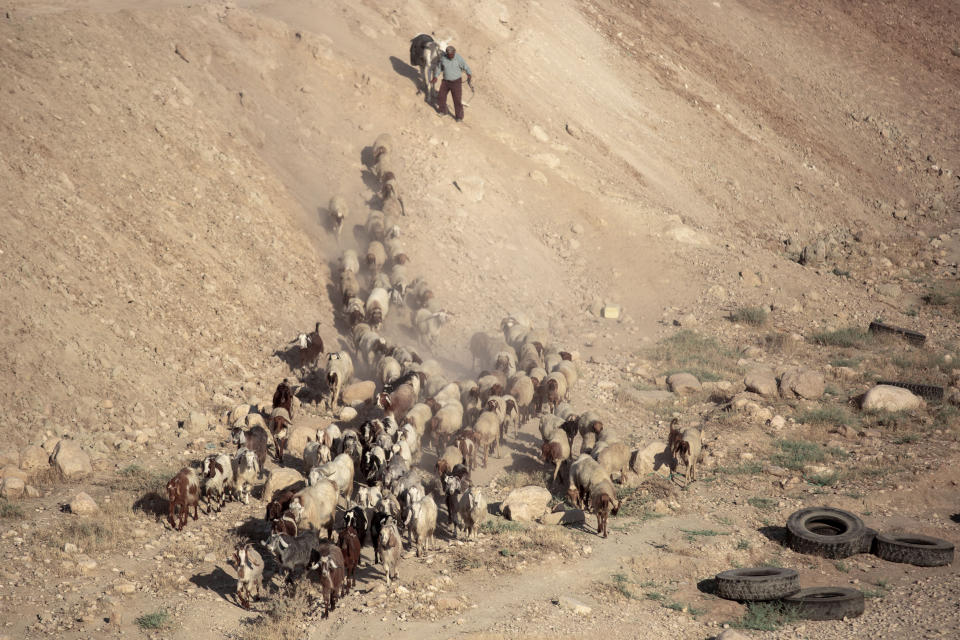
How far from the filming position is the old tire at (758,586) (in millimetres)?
10281

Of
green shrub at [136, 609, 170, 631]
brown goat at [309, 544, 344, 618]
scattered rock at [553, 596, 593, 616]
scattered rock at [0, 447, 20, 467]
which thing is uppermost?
scattered rock at [553, 596, 593, 616]

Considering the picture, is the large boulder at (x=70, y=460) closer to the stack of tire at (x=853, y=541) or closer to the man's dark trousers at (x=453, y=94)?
the stack of tire at (x=853, y=541)

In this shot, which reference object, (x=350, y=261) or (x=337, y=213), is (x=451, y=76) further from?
(x=350, y=261)

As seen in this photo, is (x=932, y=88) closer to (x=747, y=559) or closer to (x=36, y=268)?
(x=747, y=559)

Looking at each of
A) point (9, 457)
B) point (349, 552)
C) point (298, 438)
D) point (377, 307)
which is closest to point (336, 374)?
point (298, 438)

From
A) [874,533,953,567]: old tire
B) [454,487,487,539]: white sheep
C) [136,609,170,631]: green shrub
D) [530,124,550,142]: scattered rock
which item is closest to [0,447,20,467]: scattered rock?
[136,609,170,631]: green shrub

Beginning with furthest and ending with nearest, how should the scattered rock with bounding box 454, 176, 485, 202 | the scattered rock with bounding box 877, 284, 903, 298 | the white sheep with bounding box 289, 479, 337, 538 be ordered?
the scattered rock with bounding box 877, 284, 903, 298, the scattered rock with bounding box 454, 176, 485, 202, the white sheep with bounding box 289, 479, 337, 538

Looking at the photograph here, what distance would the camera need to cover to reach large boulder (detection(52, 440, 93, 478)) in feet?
41.5

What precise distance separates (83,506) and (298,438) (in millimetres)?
3625

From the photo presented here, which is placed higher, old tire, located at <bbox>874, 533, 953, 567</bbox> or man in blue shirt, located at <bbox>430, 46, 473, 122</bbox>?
man in blue shirt, located at <bbox>430, 46, 473, 122</bbox>

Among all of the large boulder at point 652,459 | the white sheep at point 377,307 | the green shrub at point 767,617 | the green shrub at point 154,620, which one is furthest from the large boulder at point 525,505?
the white sheep at point 377,307

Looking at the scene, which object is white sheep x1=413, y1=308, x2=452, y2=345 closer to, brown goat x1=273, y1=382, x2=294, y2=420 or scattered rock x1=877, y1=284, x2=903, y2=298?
brown goat x1=273, y1=382, x2=294, y2=420

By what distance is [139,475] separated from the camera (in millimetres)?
12836

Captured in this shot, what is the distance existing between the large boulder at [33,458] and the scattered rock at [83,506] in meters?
1.39
